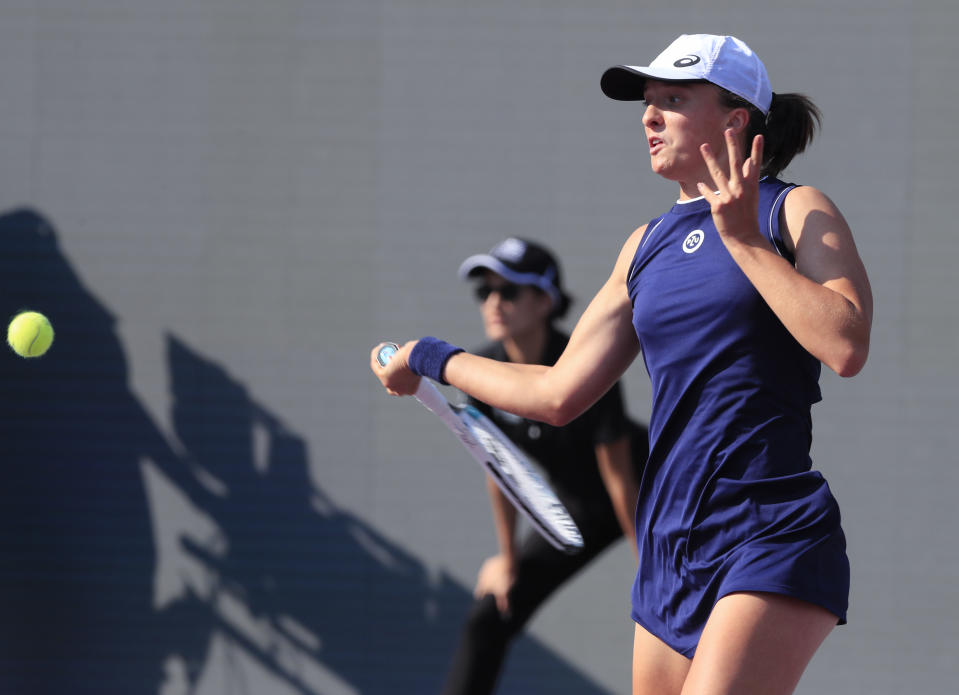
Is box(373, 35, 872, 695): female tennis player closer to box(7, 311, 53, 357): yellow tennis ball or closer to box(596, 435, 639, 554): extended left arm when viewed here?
box(596, 435, 639, 554): extended left arm

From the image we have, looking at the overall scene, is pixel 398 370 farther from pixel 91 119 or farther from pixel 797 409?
pixel 91 119

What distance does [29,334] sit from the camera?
3637 millimetres

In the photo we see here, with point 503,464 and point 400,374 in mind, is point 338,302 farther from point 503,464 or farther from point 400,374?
point 400,374

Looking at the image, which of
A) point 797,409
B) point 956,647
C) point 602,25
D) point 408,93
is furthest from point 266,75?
point 956,647

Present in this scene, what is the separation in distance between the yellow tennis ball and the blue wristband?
1.85 metres

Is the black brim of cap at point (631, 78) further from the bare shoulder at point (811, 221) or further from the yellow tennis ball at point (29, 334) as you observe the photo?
the yellow tennis ball at point (29, 334)

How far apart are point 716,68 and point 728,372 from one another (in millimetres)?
Answer: 574

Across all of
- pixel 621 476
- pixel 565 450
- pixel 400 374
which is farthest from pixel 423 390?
pixel 565 450

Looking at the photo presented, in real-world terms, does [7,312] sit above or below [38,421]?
above

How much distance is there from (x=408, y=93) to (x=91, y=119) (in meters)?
1.33

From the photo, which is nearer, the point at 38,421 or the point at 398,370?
the point at 398,370

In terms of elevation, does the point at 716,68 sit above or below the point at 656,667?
above

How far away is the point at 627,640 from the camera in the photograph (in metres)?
4.42

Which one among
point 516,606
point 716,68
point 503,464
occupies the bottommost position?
point 516,606
